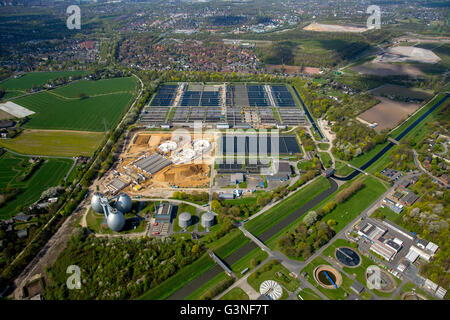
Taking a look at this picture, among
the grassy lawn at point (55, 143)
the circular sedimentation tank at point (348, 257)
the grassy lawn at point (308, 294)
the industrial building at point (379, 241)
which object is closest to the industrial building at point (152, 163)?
the grassy lawn at point (55, 143)

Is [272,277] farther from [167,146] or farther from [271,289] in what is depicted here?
[167,146]

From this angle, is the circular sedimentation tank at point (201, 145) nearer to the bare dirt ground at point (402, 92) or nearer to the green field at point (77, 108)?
the green field at point (77, 108)

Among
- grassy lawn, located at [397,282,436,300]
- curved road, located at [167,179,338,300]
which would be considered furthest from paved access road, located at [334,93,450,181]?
grassy lawn, located at [397,282,436,300]

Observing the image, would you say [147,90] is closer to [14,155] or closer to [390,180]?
[14,155]

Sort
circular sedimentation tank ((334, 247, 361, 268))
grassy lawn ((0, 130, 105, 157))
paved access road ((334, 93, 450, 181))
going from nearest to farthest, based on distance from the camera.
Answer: circular sedimentation tank ((334, 247, 361, 268)) → paved access road ((334, 93, 450, 181)) → grassy lawn ((0, 130, 105, 157))

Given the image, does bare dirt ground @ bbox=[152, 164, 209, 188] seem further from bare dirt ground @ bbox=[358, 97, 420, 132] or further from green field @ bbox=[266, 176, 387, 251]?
bare dirt ground @ bbox=[358, 97, 420, 132]
